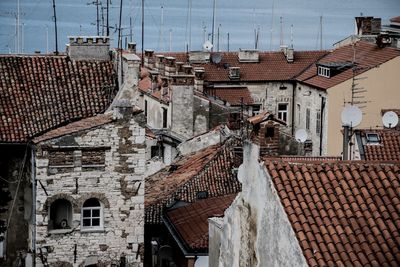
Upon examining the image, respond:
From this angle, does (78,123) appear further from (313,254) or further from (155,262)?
(313,254)

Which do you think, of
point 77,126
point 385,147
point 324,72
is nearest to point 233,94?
point 324,72

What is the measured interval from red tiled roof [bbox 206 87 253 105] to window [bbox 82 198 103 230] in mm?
22182

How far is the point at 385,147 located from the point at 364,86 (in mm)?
19547

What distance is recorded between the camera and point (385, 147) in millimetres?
27156

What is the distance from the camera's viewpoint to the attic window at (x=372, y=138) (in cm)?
→ 2738

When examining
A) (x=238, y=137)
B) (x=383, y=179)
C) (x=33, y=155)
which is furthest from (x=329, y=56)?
(x=383, y=179)

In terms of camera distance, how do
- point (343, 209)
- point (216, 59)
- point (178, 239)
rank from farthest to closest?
point (216, 59)
point (178, 239)
point (343, 209)

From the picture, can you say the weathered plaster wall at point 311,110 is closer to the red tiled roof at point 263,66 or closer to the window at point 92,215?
the red tiled roof at point 263,66

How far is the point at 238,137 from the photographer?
1426 inches

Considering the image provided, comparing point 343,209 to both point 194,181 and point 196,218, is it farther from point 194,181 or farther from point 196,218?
point 194,181

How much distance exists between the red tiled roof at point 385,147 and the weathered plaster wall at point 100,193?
5.83m

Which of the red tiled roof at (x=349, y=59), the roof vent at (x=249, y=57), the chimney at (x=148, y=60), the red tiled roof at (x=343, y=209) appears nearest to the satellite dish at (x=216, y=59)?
the roof vent at (x=249, y=57)

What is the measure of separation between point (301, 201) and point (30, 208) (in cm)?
1591

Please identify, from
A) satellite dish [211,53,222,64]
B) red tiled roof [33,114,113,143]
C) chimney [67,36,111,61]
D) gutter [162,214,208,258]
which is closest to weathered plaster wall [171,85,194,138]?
chimney [67,36,111,61]
